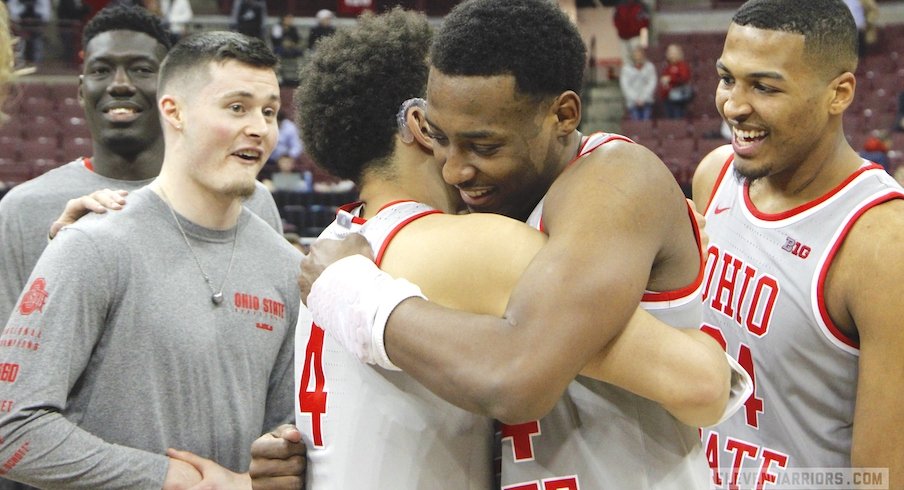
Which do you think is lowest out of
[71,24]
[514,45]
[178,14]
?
[71,24]

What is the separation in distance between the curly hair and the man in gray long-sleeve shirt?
2.64 ft

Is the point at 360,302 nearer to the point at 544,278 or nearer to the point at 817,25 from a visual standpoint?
the point at 544,278

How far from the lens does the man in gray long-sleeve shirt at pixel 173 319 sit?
2748 mm

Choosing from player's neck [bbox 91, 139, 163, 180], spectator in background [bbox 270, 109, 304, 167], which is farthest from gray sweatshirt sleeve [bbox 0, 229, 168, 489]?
spectator in background [bbox 270, 109, 304, 167]

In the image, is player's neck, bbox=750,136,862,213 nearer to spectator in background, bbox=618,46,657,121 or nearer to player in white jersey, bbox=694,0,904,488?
player in white jersey, bbox=694,0,904,488

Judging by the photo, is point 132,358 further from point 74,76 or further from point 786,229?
point 74,76

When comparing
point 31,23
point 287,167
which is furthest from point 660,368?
point 31,23

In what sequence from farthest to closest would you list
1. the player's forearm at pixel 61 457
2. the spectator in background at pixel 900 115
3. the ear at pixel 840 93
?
the spectator in background at pixel 900 115 < the ear at pixel 840 93 < the player's forearm at pixel 61 457

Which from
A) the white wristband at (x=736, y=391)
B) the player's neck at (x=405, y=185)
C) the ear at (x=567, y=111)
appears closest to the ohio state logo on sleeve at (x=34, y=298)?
the player's neck at (x=405, y=185)

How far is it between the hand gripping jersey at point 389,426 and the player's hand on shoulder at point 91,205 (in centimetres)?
105

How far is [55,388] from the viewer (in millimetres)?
2742

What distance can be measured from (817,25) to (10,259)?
2.76 metres

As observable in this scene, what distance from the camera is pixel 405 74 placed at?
7.88 feet

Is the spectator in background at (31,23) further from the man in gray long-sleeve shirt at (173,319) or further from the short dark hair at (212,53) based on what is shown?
the man in gray long-sleeve shirt at (173,319)
